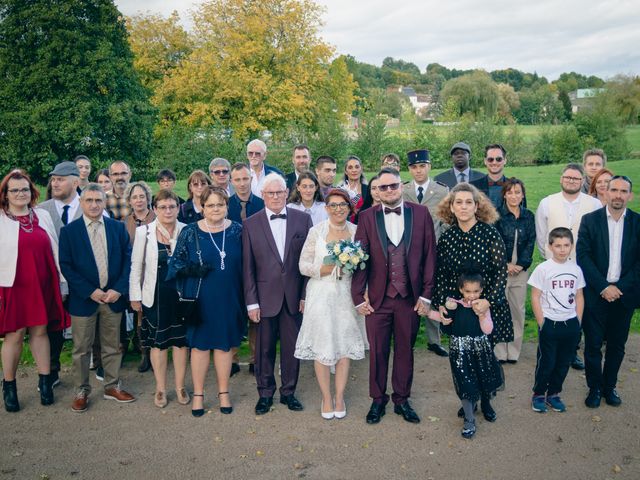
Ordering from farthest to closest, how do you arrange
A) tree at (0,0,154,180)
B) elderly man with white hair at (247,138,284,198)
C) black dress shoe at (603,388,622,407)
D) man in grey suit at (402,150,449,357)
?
tree at (0,0,154,180)
elderly man with white hair at (247,138,284,198)
man in grey suit at (402,150,449,357)
black dress shoe at (603,388,622,407)

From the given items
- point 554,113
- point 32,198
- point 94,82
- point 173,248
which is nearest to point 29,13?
point 94,82

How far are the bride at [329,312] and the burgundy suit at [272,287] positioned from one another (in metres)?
0.19

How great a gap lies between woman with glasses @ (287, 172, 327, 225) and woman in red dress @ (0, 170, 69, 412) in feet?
9.98

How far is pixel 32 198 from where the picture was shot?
20.8 ft

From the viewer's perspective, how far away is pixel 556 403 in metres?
5.90

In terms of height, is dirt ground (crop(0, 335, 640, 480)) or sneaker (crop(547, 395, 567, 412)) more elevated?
sneaker (crop(547, 395, 567, 412))

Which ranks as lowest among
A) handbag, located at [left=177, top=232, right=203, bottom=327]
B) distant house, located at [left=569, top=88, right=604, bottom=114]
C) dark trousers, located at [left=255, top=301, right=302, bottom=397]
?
dark trousers, located at [left=255, top=301, right=302, bottom=397]

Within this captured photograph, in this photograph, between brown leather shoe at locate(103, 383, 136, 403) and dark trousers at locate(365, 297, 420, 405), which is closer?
dark trousers at locate(365, 297, 420, 405)

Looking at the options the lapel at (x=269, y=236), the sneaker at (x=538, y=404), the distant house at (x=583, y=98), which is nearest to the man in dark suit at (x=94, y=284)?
the lapel at (x=269, y=236)

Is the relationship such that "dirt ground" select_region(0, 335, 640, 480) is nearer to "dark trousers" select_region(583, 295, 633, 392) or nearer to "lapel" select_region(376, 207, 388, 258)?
"dark trousers" select_region(583, 295, 633, 392)

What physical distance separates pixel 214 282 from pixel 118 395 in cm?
193

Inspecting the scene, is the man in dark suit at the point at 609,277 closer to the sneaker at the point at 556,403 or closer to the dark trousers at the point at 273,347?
the sneaker at the point at 556,403

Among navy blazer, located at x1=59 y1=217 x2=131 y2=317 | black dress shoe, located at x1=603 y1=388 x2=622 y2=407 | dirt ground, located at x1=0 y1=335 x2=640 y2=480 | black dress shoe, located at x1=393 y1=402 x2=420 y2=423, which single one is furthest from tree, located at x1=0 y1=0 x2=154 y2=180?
black dress shoe, located at x1=603 y1=388 x2=622 y2=407

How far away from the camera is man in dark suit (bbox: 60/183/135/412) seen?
20.1ft
